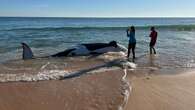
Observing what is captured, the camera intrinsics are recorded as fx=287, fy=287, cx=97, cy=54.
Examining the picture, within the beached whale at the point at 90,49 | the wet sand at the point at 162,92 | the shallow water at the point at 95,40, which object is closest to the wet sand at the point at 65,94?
the wet sand at the point at 162,92

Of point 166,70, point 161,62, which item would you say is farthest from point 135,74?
point 161,62

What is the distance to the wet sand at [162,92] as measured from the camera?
6.30 m

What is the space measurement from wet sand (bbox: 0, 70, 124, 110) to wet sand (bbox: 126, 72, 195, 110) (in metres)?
0.42

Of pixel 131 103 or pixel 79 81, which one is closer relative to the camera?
pixel 131 103

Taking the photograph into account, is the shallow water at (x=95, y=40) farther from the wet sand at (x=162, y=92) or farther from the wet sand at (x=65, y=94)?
the wet sand at (x=65, y=94)

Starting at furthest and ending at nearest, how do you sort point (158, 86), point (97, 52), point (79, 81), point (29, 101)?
point (97, 52), point (79, 81), point (158, 86), point (29, 101)

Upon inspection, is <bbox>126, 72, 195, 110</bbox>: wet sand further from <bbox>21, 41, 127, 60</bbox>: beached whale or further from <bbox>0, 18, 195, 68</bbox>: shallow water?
<bbox>21, 41, 127, 60</bbox>: beached whale

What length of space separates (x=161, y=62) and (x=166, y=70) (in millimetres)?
1992

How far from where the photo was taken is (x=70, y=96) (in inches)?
273

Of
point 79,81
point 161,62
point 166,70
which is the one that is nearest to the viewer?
point 79,81

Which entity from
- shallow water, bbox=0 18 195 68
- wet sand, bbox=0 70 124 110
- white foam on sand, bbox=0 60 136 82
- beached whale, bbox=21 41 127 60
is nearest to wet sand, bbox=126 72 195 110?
wet sand, bbox=0 70 124 110

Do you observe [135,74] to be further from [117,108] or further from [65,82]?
[117,108]

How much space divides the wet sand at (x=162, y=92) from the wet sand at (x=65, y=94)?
420 mm

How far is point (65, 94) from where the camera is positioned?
711 cm
